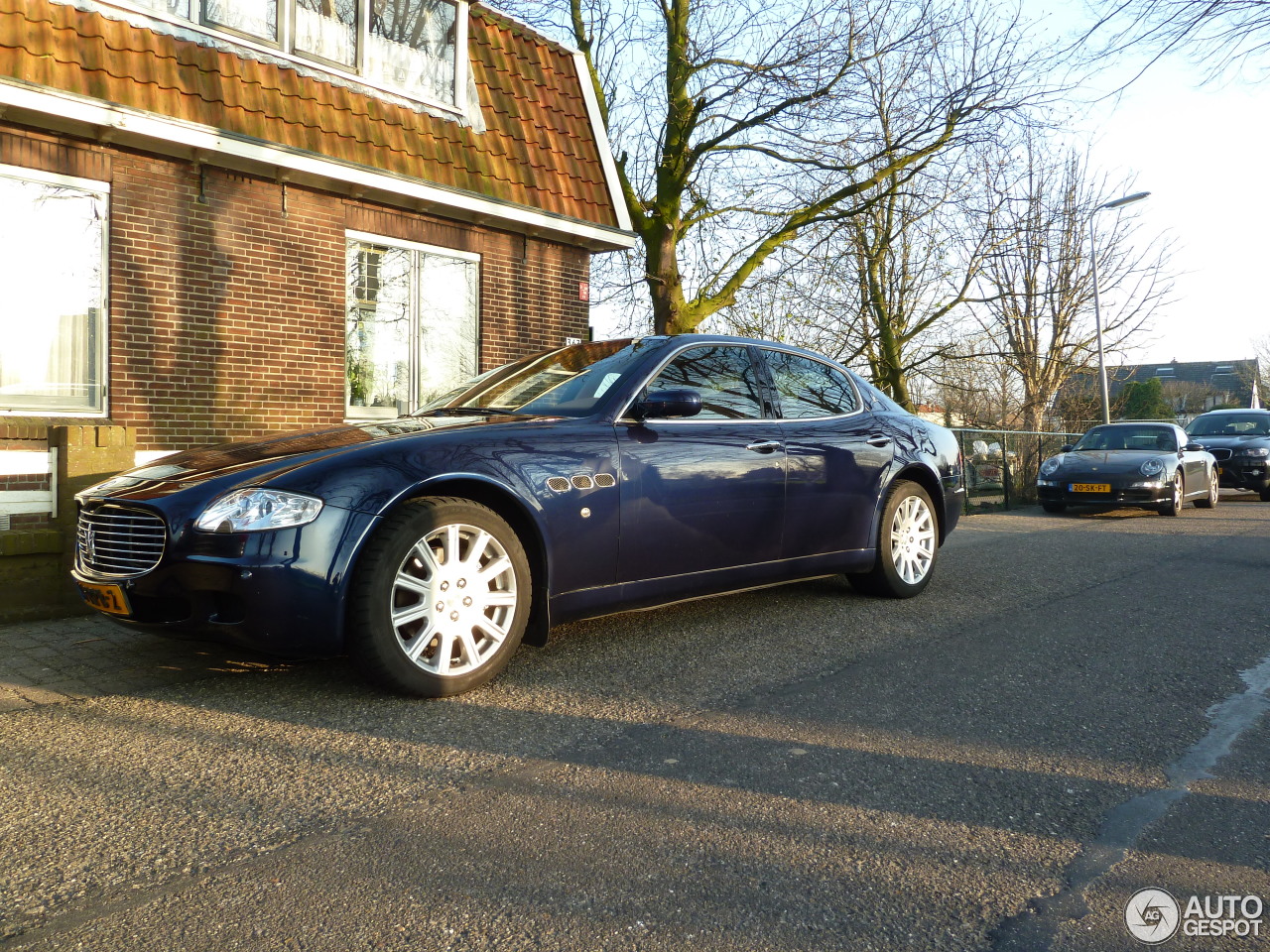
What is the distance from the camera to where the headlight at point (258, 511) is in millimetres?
3633

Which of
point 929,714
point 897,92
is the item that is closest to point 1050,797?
point 929,714

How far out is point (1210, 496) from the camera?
49.0ft

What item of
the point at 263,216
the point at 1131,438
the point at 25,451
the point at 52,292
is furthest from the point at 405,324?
the point at 1131,438

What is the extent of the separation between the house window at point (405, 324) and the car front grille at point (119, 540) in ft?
14.3

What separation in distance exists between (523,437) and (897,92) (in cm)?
1332

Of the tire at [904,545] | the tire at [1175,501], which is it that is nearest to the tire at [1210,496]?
the tire at [1175,501]

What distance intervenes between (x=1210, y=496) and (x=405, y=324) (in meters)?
12.7

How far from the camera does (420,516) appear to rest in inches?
149

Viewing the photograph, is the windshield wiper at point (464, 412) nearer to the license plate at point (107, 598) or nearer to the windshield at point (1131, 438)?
the license plate at point (107, 598)

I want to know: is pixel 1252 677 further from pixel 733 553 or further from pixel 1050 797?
pixel 733 553

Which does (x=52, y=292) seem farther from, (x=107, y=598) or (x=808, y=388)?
(x=808, y=388)

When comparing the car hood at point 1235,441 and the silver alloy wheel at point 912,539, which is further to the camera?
the car hood at point 1235,441

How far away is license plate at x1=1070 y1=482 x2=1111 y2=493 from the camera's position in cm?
1309
